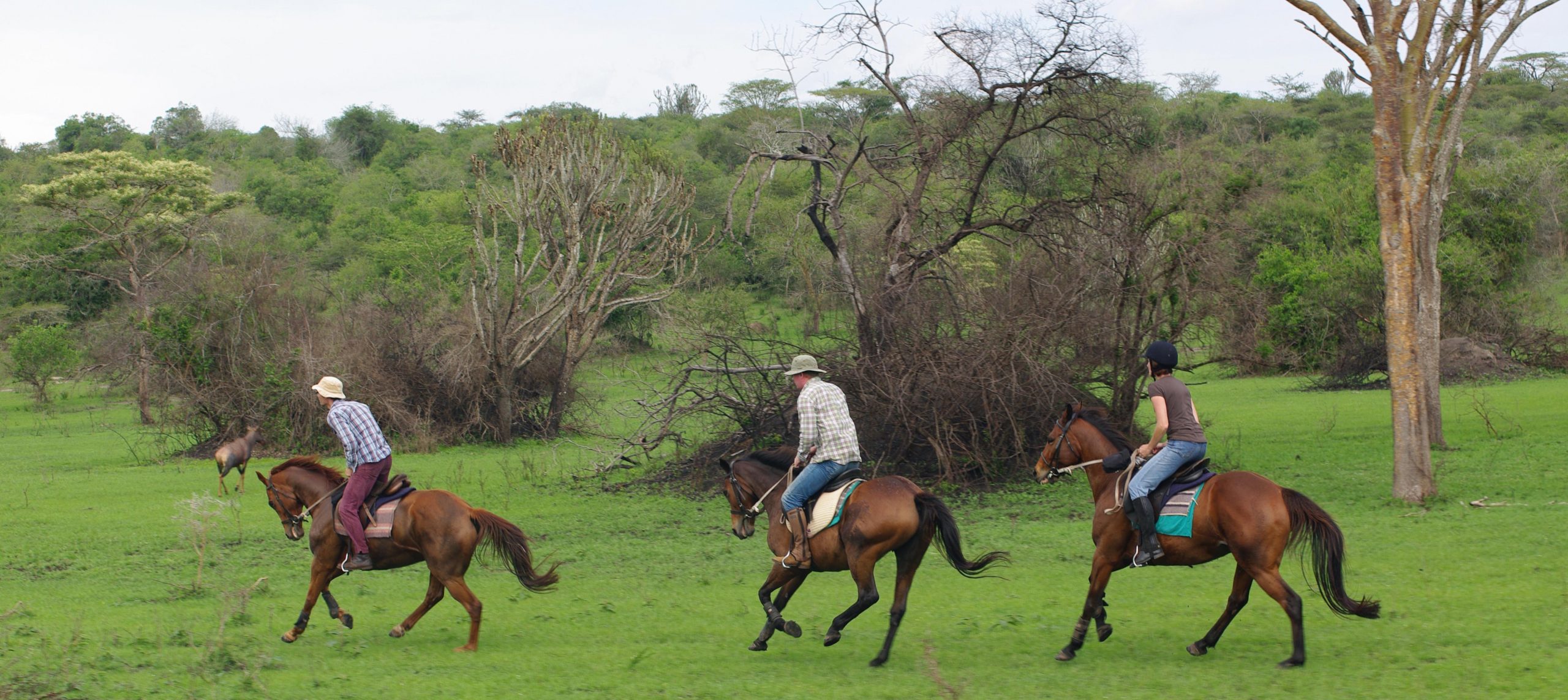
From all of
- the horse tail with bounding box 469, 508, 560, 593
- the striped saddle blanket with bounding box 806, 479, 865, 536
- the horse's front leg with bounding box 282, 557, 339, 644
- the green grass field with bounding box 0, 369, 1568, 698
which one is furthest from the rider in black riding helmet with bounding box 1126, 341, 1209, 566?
the horse's front leg with bounding box 282, 557, 339, 644

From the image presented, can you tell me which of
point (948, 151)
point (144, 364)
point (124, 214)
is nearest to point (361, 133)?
point (124, 214)

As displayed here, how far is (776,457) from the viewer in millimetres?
8492

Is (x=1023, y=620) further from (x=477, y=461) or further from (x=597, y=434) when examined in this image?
(x=597, y=434)

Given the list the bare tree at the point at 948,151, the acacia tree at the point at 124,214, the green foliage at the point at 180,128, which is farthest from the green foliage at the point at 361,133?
the bare tree at the point at 948,151

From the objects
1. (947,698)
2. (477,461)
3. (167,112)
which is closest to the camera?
(947,698)

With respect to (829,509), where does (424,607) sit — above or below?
below

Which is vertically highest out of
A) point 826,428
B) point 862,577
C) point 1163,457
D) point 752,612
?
point 826,428

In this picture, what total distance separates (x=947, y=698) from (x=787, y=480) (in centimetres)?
221

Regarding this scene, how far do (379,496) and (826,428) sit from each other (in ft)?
11.1

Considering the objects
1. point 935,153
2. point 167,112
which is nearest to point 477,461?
point 935,153

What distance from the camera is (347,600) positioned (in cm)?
1052

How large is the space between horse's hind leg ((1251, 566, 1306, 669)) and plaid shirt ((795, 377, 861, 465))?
8.81 feet

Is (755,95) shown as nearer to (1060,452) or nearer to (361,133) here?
(361,133)

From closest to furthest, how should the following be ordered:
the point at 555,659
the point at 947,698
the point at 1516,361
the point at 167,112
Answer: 1. the point at 947,698
2. the point at 555,659
3. the point at 1516,361
4. the point at 167,112
